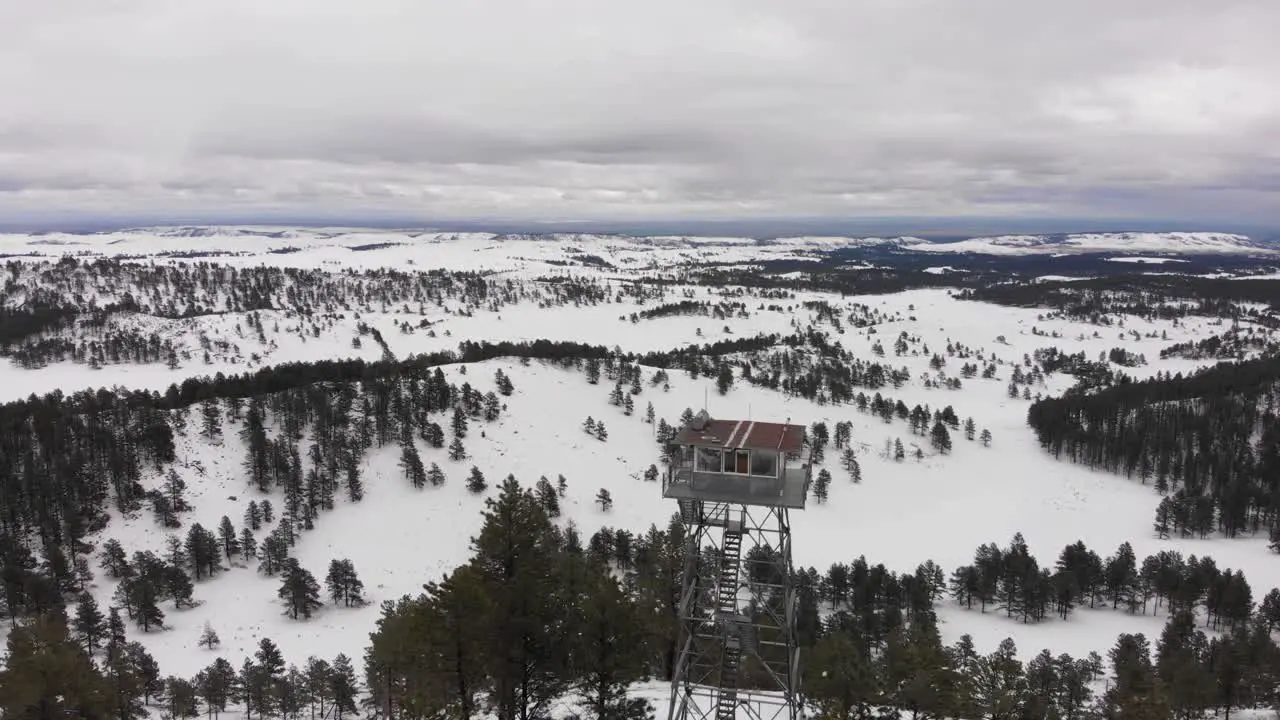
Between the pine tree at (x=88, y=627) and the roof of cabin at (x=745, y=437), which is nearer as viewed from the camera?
the roof of cabin at (x=745, y=437)

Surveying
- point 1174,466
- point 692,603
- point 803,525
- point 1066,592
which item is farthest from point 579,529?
point 1174,466

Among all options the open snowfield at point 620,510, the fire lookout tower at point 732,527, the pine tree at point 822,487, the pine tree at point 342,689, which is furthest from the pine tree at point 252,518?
the pine tree at point 822,487

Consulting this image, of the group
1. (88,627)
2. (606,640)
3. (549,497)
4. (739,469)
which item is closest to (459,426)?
(549,497)

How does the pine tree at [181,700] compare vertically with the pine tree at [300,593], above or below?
above

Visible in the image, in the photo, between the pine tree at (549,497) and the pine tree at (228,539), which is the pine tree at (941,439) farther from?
the pine tree at (228,539)

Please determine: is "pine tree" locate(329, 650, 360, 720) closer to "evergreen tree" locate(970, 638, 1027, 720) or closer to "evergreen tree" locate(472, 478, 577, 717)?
"evergreen tree" locate(472, 478, 577, 717)

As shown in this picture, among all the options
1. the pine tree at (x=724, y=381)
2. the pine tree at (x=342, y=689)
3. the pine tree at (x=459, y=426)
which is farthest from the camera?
the pine tree at (x=724, y=381)

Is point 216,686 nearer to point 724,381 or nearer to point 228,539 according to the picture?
point 228,539
